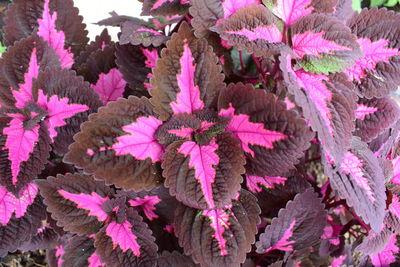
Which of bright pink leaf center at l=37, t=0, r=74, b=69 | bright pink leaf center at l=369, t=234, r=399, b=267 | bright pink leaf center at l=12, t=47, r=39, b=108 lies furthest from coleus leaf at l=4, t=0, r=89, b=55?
bright pink leaf center at l=369, t=234, r=399, b=267

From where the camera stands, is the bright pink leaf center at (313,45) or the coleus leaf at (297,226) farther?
the coleus leaf at (297,226)

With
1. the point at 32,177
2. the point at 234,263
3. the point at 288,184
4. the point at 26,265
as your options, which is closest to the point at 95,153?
the point at 32,177

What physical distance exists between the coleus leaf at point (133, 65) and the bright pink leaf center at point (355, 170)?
42 cm

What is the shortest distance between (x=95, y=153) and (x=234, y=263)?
0.29 metres

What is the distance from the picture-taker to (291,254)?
864mm

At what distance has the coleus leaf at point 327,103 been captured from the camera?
581 mm

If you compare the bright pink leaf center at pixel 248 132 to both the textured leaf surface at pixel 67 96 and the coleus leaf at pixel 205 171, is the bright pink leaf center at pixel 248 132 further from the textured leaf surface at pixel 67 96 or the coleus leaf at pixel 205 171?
the textured leaf surface at pixel 67 96

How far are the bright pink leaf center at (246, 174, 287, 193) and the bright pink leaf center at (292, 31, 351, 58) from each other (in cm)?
25

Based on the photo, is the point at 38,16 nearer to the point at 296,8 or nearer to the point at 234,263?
the point at 296,8

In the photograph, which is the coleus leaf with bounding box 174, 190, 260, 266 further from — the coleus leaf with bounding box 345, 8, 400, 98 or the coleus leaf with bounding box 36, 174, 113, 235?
the coleus leaf with bounding box 345, 8, 400, 98

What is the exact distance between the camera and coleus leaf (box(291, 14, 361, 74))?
673 mm

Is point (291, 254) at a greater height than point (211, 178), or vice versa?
point (211, 178)

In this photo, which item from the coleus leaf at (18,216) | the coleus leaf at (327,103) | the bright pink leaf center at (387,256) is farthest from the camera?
the bright pink leaf center at (387,256)

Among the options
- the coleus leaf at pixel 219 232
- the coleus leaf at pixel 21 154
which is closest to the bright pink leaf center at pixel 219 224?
the coleus leaf at pixel 219 232
